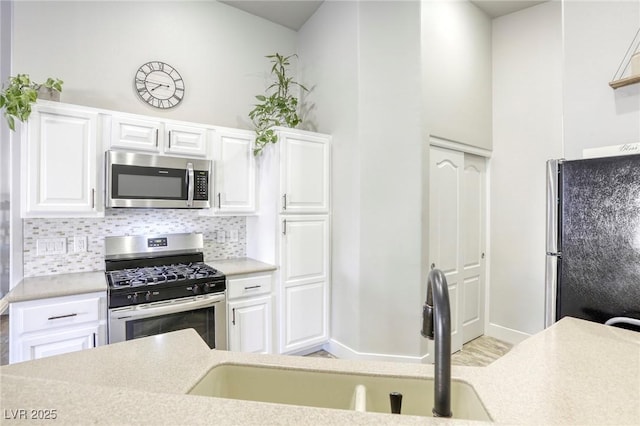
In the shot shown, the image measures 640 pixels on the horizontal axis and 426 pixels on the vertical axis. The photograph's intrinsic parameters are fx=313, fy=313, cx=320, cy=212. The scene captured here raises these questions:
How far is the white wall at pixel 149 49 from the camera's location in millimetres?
2473

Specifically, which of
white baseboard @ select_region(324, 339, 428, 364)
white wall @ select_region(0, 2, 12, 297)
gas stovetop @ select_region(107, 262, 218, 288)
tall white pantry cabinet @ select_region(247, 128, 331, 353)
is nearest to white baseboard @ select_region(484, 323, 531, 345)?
white baseboard @ select_region(324, 339, 428, 364)

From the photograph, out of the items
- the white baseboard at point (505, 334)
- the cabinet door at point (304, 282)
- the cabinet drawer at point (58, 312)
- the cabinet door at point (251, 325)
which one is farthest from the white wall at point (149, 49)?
the white baseboard at point (505, 334)

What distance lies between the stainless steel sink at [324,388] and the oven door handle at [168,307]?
1.54 m

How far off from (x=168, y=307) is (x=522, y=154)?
3.68m

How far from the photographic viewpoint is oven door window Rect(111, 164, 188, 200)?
238 centimetres

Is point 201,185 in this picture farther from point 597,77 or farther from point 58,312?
point 597,77

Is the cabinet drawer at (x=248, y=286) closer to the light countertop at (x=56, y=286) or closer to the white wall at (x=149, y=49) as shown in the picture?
the light countertop at (x=56, y=286)

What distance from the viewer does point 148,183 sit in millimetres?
2506

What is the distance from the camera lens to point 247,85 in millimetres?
3402

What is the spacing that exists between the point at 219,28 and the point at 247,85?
0.60 meters

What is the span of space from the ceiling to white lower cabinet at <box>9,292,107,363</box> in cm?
307

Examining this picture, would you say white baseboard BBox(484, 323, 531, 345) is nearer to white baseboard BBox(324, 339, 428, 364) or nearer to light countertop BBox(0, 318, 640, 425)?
white baseboard BBox(324, 339, 428, 364)

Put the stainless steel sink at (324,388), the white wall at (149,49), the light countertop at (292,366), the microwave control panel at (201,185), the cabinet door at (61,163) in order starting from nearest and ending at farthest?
the light countertop at (292,366) → the stainless steel sink at (324,388) → the cabinet door at (61,163) → the white wall at (149,49) → the microwave control panel at (201,185)

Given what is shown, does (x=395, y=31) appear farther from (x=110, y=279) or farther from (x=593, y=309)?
(x=110, y=279)
